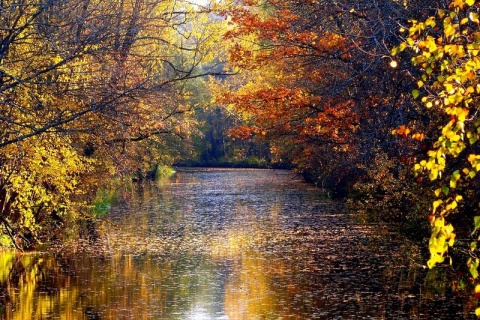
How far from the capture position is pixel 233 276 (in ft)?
52.5

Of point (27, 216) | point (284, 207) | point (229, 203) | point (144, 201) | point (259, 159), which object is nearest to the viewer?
point (27, 216)

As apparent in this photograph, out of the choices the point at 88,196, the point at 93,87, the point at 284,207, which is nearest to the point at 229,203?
the point at 284,207

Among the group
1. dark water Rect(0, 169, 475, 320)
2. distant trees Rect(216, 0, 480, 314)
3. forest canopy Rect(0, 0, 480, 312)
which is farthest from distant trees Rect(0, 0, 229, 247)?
distant trees Rect(216, 0, 480, 314)

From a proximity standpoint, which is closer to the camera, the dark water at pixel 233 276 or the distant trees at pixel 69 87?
the distant trees at pixel 69 87

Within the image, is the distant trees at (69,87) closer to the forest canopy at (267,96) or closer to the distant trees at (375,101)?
the forest canopy at (267,96)

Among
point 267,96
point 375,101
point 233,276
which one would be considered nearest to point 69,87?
point 233,276

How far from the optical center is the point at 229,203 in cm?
3186

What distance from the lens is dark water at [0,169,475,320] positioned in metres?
13.0

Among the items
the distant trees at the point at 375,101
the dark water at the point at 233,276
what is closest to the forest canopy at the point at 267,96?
the distant trees at the point at 375,101

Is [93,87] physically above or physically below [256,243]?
above

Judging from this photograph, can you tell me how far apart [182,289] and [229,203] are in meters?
17.1

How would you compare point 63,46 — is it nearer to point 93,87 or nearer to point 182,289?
point 93,87

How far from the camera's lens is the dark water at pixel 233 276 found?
1298cm

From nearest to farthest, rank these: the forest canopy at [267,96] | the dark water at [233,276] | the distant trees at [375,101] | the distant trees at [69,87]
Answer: the forest canopy at [267,96], the distant trees at [375,101], the distant trees at [69,87], the dark water at [233,276]
